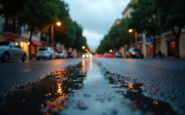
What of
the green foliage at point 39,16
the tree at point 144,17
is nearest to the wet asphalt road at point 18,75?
the green foliage at point 39,16

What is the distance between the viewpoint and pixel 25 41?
52.2 meters

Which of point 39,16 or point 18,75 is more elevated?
point 39,16

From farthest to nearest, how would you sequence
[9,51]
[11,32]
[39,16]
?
[11,32]
[39,16]
[9,51]

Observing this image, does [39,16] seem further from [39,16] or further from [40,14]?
[40,14]

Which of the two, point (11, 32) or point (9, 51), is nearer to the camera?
point (9, 51)

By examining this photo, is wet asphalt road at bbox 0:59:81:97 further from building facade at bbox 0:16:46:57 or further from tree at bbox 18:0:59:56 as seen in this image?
building facade at bbox 0:16:46:57

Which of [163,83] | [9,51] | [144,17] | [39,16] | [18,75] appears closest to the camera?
[163,83]

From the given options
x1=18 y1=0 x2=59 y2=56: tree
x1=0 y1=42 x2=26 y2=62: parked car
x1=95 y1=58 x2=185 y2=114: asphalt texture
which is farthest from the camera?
x1=18 y1=0 x2=59 y2=56: tree

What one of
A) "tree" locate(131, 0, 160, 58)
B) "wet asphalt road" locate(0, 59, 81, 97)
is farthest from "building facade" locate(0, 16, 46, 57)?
"wet asphalt road" locate(0, 59, 81, 97)

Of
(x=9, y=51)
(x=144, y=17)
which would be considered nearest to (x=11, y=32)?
(x=144, y=17)

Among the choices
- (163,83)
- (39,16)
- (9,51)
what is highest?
(39,16)

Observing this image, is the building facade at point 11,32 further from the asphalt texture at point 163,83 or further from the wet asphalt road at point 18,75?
the asphalt texture at point 163,83

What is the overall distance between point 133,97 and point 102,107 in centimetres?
92

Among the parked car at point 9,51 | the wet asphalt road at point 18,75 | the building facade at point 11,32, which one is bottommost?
the wet asphalt road at point 18,75
